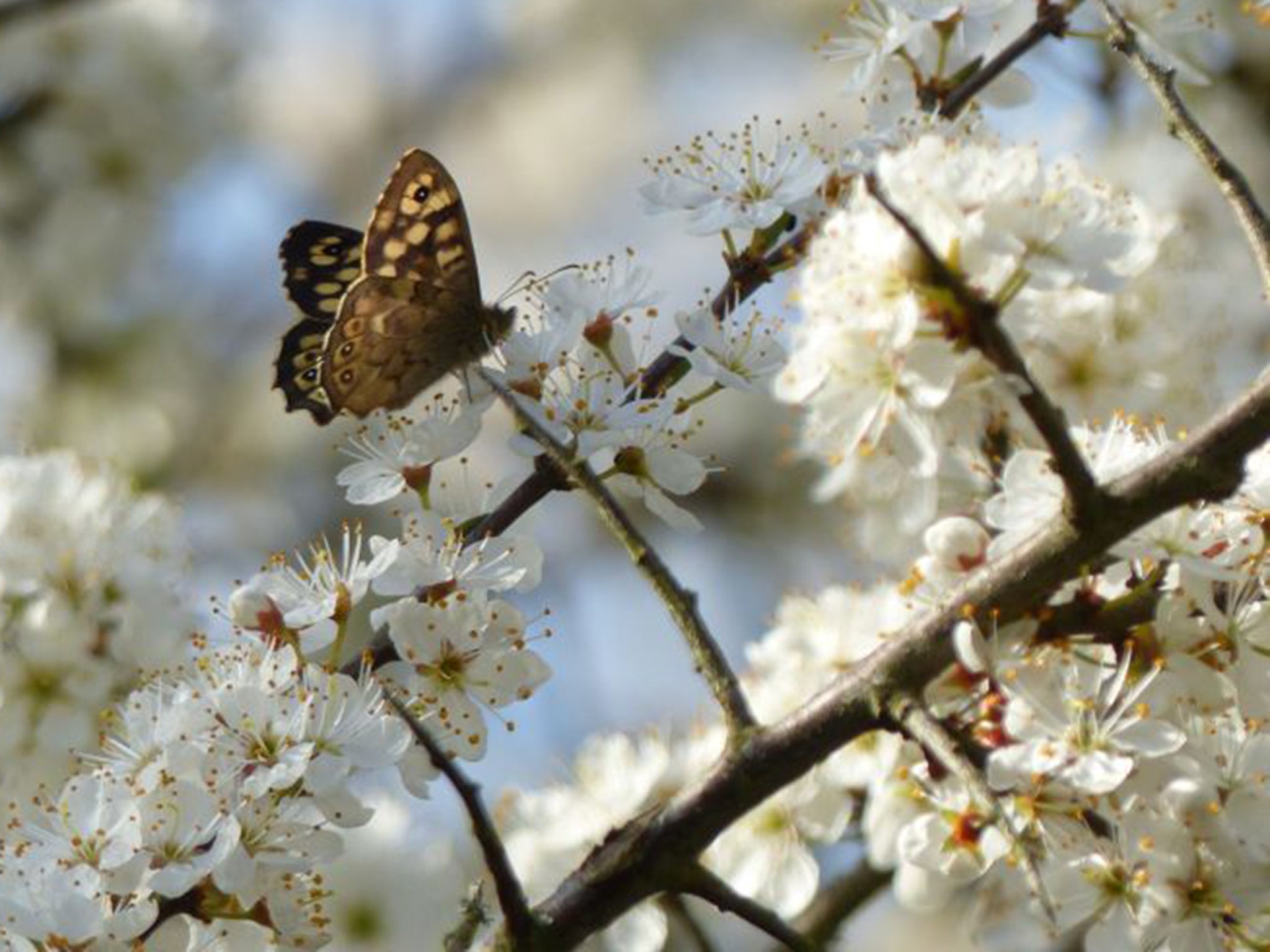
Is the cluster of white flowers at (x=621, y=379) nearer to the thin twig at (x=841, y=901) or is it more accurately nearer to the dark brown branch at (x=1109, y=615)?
the dark brown branch at (x=1109, y=615)

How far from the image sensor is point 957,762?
158cm

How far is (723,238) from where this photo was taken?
2.13 meters

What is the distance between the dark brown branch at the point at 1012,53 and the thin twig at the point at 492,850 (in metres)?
0.95

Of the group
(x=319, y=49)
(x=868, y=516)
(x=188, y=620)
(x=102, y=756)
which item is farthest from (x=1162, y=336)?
(x=319, y=49)

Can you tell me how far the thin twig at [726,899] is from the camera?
169 centimetres

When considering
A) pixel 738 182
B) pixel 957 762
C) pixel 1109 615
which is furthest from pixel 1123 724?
pixel 738 182

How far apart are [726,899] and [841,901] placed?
104 centimetres

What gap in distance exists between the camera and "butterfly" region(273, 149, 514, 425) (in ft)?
7.04

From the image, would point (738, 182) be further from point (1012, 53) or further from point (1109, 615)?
point (1109, 615)

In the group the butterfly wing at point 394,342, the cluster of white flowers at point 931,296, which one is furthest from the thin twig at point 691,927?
the butterfly wing at point 394,342

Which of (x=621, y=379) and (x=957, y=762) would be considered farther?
(x=621, y=379)

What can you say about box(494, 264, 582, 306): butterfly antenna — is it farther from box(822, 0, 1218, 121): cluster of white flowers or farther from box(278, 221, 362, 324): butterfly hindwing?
box(822, 0, 1218, 121): cluster of white flowers

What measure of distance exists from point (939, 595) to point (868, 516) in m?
0.60

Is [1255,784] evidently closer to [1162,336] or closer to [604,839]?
[604,839]
